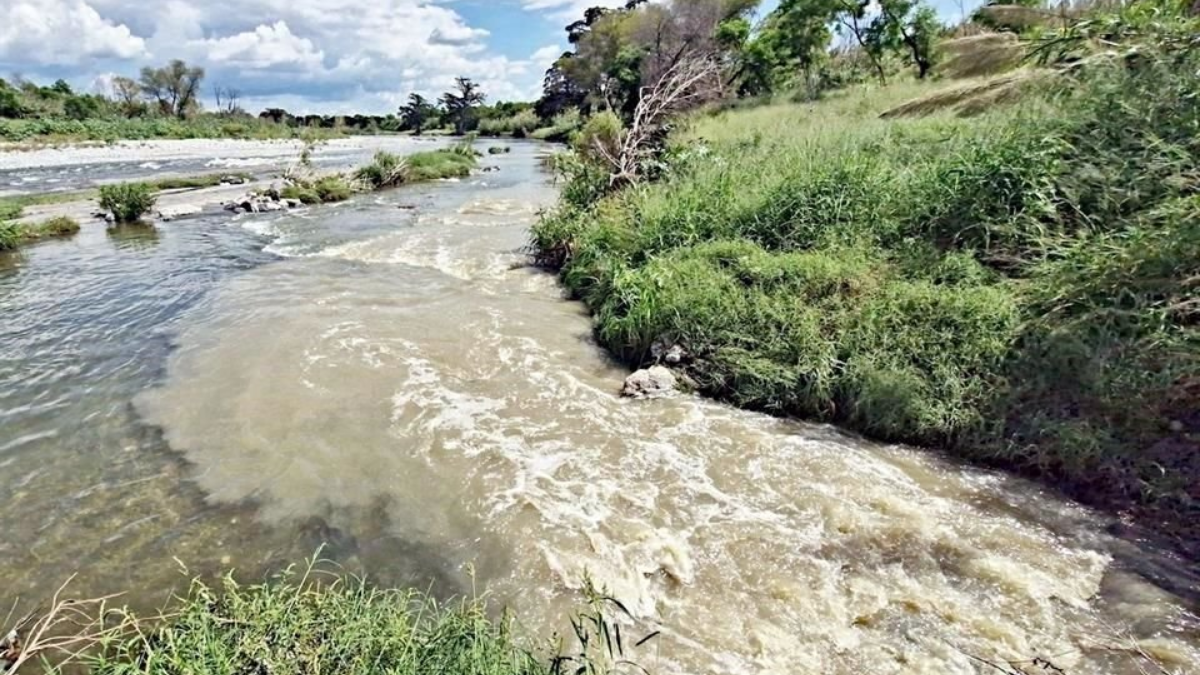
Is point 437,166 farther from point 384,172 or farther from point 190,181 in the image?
point 190,181

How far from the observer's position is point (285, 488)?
4.32 m

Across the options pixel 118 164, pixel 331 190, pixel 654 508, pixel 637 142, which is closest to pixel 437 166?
pixel 331 190

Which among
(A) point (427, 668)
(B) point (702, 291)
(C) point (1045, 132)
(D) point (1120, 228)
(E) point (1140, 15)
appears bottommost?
(A) point (427, 668)

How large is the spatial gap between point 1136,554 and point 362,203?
1904cm

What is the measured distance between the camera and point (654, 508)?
13.3ft

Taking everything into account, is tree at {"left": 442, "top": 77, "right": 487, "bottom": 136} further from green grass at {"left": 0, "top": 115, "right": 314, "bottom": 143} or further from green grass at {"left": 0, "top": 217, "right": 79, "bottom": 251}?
green grass at {"left": 0, "top": 217, "right": 79, "bottom": 251}

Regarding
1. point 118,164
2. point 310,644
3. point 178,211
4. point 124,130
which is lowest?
point 310,644

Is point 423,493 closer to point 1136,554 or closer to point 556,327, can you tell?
point 556,327

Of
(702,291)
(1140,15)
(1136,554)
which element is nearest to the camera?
(1136,554)

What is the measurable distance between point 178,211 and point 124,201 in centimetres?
139

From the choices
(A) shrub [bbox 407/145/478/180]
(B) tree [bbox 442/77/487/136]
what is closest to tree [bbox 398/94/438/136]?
(B) tree [bbox 442/77/487/136]

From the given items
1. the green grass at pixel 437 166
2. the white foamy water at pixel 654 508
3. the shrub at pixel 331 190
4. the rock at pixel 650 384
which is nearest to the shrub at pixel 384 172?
the green grass at pixel 437 166

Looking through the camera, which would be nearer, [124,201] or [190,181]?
[124,201]

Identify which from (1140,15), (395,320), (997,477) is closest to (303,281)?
(395,320)
